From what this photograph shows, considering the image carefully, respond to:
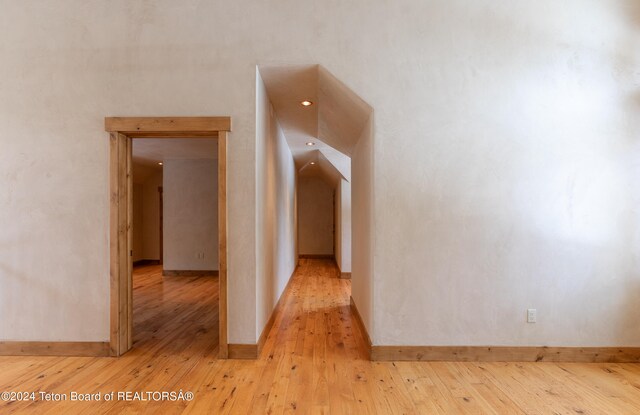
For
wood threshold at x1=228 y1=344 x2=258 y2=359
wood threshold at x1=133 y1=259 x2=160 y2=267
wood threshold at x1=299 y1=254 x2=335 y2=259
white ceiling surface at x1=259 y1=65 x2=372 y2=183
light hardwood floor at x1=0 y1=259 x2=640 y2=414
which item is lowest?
wood threshold at x1=299 y1=254 x2=335 y2=259

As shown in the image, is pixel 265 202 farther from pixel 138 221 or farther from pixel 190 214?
pixel 138 221

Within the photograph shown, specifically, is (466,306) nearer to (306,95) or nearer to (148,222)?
(306,95)

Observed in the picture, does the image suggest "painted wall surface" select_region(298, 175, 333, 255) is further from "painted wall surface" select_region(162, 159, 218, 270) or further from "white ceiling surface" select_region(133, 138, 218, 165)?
"white ceiling surface" select_region(133, 138, 218, 165)

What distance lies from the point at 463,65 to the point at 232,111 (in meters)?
2.07

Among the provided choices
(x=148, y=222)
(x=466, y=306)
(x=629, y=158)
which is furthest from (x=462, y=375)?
(x=148, y=222)

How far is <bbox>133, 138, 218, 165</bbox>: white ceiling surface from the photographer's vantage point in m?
6.41

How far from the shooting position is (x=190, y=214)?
7812mm

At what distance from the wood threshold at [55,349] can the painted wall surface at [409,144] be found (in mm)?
94

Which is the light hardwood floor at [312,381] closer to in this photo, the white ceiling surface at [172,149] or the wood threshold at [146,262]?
the white ceiling surface at [172,149]

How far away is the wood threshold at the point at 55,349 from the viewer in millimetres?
2973

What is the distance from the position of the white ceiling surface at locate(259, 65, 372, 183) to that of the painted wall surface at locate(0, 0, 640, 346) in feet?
0.47

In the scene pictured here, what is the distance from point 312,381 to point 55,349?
2.31 m

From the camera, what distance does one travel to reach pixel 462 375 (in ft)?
8.70

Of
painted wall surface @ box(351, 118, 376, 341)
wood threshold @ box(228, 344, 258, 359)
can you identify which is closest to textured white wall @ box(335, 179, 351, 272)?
painted wall surface @ box(351, 118, 376, 341)
